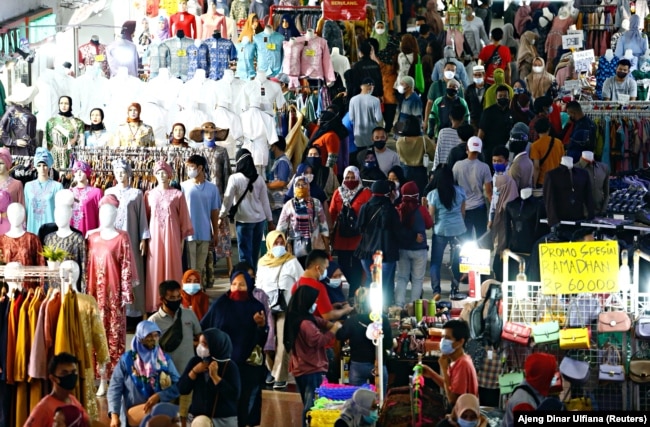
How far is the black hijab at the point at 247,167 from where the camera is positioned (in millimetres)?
18531

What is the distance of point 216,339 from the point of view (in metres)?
12.9

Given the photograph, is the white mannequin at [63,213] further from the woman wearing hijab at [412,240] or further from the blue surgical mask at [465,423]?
the blue surgical mask at [465,423]

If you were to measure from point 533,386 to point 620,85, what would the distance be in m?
11.3

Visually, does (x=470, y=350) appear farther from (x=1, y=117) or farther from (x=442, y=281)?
(x=1, y=117)

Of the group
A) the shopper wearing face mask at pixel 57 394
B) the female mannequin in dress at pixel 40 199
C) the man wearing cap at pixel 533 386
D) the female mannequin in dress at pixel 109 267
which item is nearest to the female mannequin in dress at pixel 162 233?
the female mannequin in dress at pixel 40 199

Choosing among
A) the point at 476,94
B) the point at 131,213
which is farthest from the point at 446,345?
the point at 476,94

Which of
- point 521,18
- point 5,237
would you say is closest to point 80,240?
point 5,237

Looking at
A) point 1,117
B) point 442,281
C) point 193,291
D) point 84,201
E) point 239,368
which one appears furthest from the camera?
point 1,117

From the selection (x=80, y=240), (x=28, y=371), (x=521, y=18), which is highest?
(x=521, y=18)

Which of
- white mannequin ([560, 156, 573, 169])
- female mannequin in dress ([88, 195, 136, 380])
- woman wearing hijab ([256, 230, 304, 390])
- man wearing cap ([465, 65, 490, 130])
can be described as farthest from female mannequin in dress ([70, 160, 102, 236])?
man wearing cap ([465, 65, 490, 130])

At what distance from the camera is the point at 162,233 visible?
17.4 meters

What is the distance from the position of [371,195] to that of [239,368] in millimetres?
4513

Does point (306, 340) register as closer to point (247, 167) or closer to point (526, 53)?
point (247, 167)

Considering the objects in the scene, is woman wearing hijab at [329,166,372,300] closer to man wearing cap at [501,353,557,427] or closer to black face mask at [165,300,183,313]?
black face mask at [165,300,183,313]
